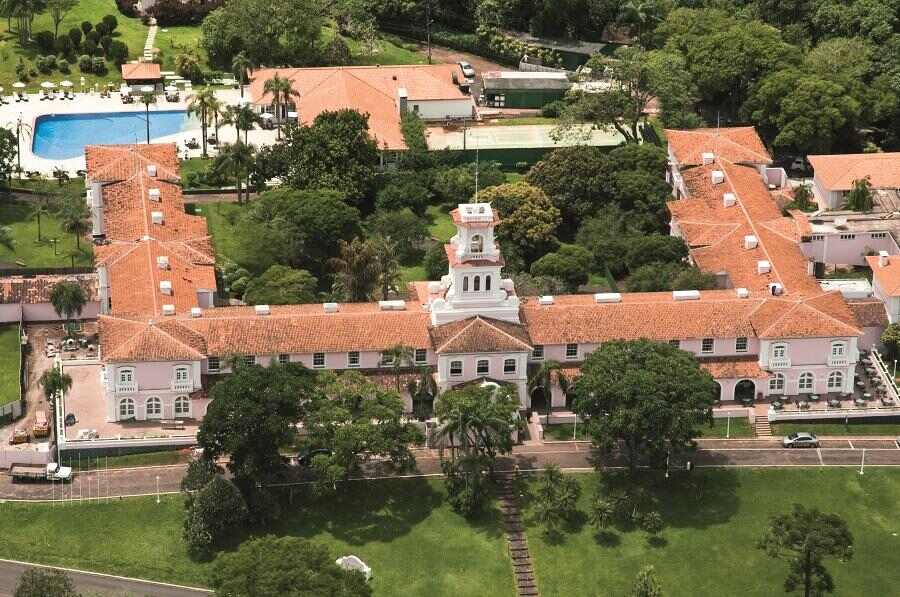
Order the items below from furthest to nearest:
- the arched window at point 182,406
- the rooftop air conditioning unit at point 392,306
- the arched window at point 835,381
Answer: the arched window at point 835,381, the rooftop air conditioning unit at point 392,306, the arched window at point 182,406

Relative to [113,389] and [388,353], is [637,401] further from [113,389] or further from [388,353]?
[113,389]

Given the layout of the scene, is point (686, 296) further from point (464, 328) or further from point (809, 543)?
point (809, 543)

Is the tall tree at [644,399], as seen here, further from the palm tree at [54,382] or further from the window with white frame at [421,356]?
the palm tree at [54,382]

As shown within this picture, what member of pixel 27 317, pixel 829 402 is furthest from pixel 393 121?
pixel 829 402

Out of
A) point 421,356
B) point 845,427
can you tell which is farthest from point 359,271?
point 845,427

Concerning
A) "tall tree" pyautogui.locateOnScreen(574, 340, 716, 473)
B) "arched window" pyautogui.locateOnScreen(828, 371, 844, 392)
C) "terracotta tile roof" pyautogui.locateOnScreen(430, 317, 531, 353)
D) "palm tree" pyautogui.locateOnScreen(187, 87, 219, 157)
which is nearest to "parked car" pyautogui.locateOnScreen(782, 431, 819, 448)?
"arched window" pyautogui.locateOnScreen(828, 371, 844, 392)

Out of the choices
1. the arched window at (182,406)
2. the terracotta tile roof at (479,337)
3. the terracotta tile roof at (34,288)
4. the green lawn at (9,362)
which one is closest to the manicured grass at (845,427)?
the terracotta tile roof at (479,337)
